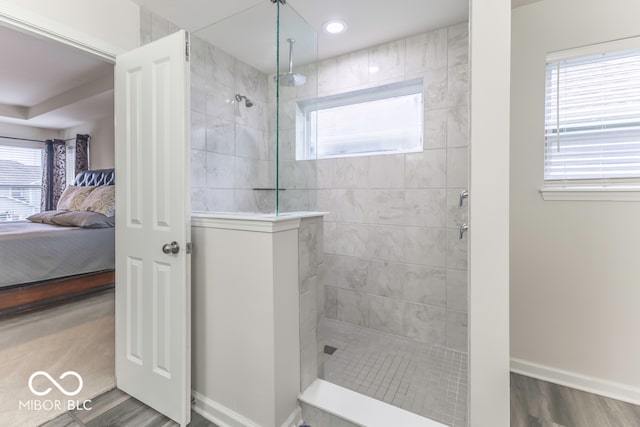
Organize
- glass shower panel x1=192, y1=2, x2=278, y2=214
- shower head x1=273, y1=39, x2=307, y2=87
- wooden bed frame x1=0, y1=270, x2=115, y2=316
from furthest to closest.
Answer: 1. wooden bed frame x1=0, y1=270, x2=115, y2=316
2. glass shower panel x1=192, y1=2, x2=278, y2=214
3. shower head x1=273, y1=39, x2=307, y2=87

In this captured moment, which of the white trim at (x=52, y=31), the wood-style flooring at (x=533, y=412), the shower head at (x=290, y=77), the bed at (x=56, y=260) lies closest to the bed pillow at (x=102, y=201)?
the bed at (x=56, y=260)

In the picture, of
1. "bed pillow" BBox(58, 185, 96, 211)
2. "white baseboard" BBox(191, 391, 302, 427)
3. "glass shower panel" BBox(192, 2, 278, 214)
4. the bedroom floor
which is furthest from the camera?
"bed pillow" BBox(58, 185, 96, 211)

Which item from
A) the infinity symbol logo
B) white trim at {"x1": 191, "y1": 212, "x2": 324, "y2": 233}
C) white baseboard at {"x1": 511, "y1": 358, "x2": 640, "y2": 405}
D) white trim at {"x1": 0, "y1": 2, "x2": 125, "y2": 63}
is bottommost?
the infinity symbol logo

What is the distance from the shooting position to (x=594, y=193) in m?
1.75

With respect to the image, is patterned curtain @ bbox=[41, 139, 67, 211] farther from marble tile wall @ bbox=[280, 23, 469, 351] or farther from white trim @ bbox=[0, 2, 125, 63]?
marble tile wall @ bbox=[280, 23, 469, 351]

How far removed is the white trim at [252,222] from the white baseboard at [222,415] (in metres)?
0.96

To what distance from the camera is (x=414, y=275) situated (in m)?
2.38

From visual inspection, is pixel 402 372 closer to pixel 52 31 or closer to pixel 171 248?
pixel 171 248

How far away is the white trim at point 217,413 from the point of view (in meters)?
1.49

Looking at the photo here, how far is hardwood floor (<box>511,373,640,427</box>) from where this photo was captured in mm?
1541

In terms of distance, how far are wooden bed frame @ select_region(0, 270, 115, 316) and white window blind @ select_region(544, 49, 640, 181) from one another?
178 inches

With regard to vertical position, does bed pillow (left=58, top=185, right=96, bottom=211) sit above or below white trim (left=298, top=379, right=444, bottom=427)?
above

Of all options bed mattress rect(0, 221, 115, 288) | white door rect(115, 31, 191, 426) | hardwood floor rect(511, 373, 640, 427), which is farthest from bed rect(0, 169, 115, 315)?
hardwood floor rect(511, 373, 640, 427)

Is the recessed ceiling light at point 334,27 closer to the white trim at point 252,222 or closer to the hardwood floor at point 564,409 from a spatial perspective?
the white trim at point 252,222
